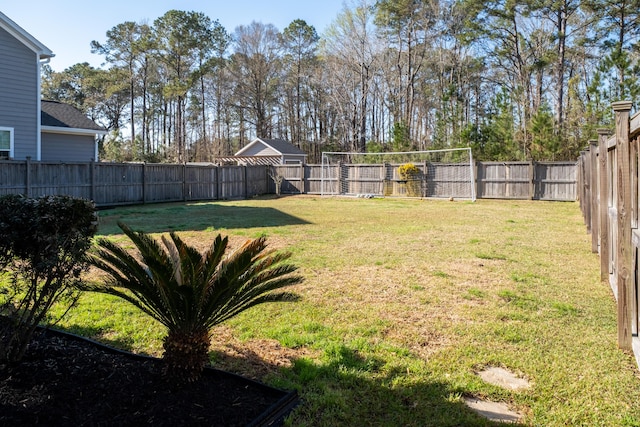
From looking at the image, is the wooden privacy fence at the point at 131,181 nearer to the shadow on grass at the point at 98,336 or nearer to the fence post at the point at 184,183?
the fence post at the point at 184,183

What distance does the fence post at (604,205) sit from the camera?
4869mm

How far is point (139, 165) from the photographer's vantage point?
52.3 feet

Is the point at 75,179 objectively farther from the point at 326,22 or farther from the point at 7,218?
the point at 326,22

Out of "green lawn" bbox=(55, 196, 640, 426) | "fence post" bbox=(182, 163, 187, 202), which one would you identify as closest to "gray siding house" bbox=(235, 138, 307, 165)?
"fence post" bbox=(182, 163, 187, 202)

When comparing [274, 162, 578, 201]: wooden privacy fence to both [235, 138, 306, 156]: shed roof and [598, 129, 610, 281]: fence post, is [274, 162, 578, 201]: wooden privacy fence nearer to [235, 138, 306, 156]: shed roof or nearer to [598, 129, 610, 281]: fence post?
[235, 138, 306, 156]: shed roof

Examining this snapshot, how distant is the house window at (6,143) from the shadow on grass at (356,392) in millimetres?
12178

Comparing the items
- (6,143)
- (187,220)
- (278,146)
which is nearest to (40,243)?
(187,220)

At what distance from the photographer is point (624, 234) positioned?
311 centimetres

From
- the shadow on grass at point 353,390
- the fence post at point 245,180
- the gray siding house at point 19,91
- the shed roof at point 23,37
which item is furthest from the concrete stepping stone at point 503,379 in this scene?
the fence post at point 245,180

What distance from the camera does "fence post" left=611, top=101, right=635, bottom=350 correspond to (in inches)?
120

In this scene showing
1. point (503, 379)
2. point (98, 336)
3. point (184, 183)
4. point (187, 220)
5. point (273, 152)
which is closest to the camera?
point (503, 379)

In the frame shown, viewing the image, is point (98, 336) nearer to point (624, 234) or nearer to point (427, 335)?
point (427, 335)

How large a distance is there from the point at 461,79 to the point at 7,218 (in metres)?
28.1

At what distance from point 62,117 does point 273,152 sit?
1491cm
